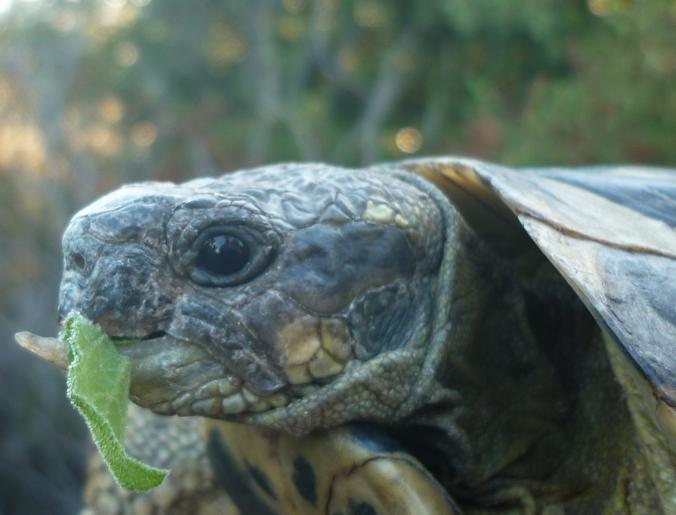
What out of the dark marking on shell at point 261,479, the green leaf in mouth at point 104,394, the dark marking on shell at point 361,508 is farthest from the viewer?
the dark marking on shell at point 261,479

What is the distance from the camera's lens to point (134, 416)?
5.04 feet

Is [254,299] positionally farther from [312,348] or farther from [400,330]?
[400,330]

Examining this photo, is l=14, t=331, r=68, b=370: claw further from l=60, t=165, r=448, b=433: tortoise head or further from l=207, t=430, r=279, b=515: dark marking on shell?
l=207, t=430, r=279, b=515: dark marking on shell

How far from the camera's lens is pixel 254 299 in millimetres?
964

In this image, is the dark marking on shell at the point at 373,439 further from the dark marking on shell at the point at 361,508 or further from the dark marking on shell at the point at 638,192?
the dark marking on shell at the point at 638,192

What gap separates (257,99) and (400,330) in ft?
28.8

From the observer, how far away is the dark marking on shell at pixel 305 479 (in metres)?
1.05

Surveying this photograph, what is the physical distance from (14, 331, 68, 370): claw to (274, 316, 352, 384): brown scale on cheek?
0.80ft

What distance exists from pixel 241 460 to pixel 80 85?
8.79 metres

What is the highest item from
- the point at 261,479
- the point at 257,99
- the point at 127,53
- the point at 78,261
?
the point at 78,261

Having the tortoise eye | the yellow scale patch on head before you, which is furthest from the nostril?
the yellow scale patch on head

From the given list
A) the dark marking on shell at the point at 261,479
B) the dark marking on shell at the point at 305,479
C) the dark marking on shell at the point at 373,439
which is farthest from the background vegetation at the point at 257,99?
the dark marking on shell at the point at 373,439

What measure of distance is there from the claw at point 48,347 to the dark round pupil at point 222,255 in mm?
183

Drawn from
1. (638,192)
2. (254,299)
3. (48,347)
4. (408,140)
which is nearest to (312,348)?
(254,299)
